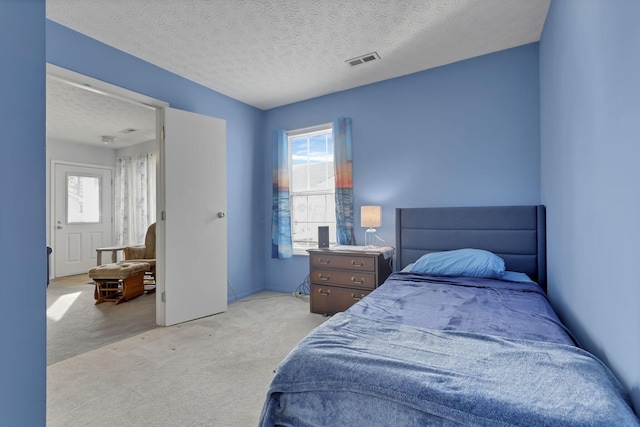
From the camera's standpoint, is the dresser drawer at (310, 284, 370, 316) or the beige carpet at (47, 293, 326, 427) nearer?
the beige carpet at (47, 293, 326, 427)

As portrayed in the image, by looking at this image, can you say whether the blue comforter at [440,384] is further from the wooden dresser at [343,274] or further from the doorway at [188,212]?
the doorway at [188,212]

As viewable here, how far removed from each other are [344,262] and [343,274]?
0.42ft

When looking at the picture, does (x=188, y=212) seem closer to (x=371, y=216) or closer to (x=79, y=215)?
(x=371, y=216)

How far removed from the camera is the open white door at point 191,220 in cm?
310

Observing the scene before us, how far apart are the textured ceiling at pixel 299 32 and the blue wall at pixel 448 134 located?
21cm

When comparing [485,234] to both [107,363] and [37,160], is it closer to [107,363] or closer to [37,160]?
A: [37,160]

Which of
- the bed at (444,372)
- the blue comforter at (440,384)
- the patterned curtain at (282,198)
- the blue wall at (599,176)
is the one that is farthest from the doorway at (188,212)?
the blue wall at (599,176)

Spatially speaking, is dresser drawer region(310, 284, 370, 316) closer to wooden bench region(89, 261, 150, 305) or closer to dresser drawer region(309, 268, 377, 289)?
dresser drawer region(309, 268, 377, 289)

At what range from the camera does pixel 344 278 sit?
3.17m

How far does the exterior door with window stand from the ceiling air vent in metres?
5.83

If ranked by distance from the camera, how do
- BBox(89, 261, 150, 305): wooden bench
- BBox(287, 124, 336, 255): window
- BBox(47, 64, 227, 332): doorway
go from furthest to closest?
1. BBox(287, 124, 336, 255): window
2. BBox(89, 261, 150, 305): wooden bench
3. BBox(47, 64, 227, 332): doorway

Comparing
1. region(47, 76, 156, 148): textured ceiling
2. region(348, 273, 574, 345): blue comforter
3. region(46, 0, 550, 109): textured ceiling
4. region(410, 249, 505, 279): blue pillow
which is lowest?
region(348, 273, 574, 345): blue comforter

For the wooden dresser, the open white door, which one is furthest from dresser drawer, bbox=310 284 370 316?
the open white door

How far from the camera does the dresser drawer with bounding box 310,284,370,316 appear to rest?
3119 mm
